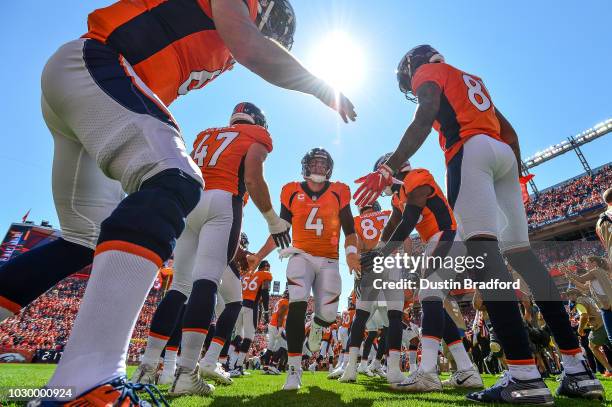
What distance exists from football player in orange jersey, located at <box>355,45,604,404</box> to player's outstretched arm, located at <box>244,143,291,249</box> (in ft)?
2.76

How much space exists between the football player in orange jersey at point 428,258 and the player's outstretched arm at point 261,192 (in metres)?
1.46

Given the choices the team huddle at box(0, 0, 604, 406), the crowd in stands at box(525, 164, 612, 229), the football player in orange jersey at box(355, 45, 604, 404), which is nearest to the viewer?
the team huddle at box(0, 0, 604, 406)

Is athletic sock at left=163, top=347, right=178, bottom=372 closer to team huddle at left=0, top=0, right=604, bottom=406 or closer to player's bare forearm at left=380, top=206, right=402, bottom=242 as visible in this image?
team huddle at left=0, top=0, right=604, bottom=406

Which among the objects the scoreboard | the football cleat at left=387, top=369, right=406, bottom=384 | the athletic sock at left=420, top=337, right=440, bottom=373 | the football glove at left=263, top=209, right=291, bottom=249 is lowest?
the football cleat at left=387, top=369, right=406, bottom=384

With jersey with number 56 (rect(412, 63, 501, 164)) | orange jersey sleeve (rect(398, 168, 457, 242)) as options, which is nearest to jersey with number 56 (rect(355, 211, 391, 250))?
orange jersey sleeve (rect(398, 168, 457, 242))

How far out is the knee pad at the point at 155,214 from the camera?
1.15 meters

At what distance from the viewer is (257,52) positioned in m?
1.60

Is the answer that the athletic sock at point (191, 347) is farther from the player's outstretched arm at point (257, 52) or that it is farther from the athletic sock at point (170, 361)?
the player's outstretched arm at point (257, 52)

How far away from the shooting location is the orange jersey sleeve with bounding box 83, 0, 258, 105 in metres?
1.71

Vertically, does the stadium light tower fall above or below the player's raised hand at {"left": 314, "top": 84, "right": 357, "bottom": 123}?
above

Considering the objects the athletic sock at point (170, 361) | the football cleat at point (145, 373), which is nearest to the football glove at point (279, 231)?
the football cleat at point (145, 373)

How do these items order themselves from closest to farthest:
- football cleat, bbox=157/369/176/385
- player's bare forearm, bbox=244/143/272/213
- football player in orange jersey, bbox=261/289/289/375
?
player's bare forearm, bbox=244/143/272/213 < football cleat, bbox=157/369/176/385 < football player in orange jersey, bbox=261/289/289/375

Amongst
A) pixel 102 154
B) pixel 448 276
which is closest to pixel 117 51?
pixel 102 154

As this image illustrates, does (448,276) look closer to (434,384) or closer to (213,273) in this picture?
(434,384)
